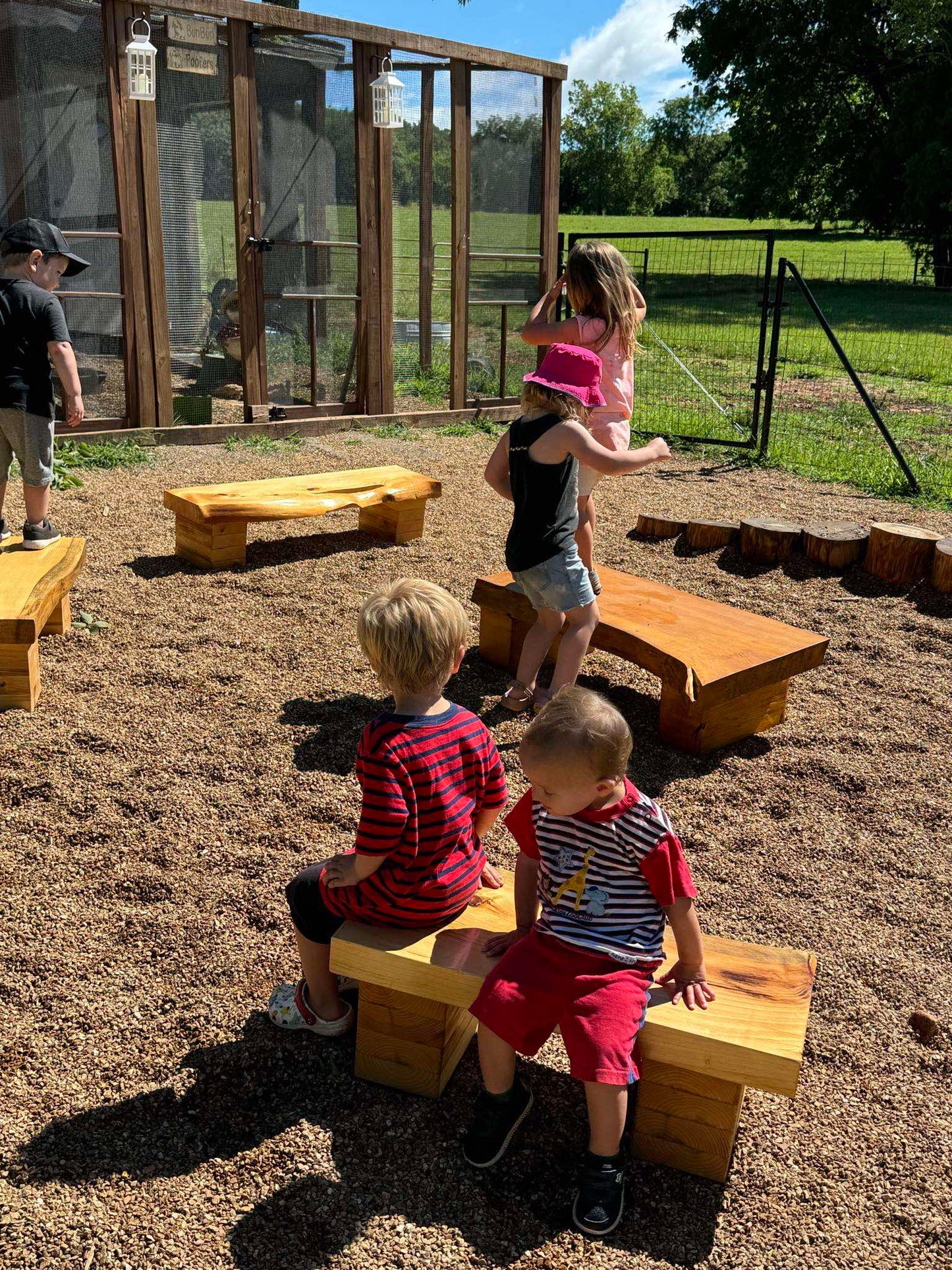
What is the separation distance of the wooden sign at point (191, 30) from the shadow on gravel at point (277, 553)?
413 cm

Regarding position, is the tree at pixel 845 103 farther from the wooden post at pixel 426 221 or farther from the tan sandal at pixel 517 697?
the tan sandal at pixel 517 697

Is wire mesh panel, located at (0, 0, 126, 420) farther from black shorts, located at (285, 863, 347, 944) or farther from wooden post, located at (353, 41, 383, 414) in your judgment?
black shorts, located at (285, 863, 347, 944)

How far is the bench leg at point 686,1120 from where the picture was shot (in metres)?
2.12

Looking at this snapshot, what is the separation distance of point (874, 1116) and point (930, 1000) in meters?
0.48

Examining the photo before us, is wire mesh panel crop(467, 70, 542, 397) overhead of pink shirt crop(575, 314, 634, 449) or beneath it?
overhead

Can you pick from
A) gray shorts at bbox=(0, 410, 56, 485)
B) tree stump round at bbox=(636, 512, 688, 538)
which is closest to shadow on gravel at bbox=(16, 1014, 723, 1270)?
gray shorts at bbox=(0, 410, 56, 485)

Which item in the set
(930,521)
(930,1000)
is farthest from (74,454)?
(930,1000)

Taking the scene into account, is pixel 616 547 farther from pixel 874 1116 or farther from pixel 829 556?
pixel 874 1116

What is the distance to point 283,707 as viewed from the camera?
4219 mm

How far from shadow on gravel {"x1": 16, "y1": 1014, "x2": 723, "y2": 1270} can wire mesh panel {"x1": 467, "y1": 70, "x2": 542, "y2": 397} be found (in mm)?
8587

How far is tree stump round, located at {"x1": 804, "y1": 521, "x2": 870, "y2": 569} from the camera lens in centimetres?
608

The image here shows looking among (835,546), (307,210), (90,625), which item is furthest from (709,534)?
(307,210)

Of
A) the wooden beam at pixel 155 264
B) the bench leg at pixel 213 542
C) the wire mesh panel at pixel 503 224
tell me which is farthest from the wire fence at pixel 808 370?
the bench leg at pixel 213 542

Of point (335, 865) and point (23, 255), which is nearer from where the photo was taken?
point (335, 865)
